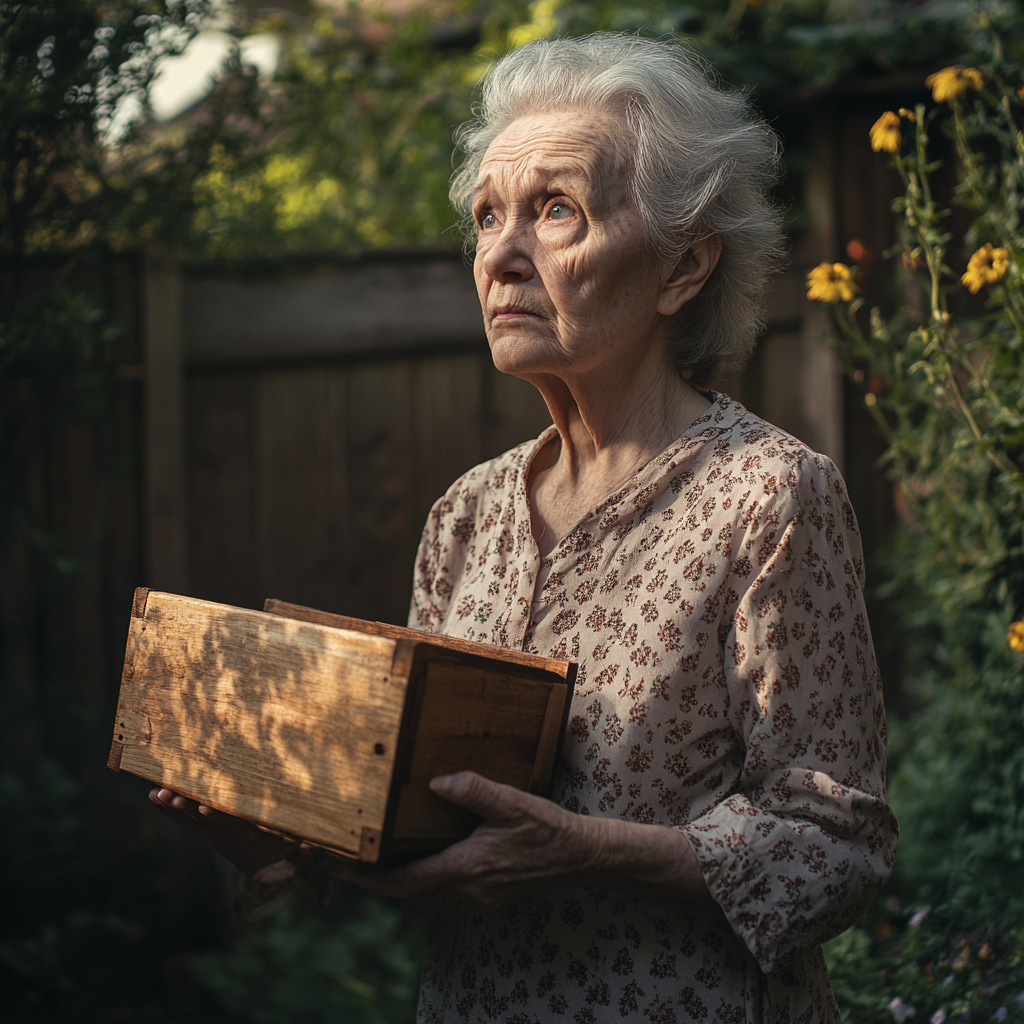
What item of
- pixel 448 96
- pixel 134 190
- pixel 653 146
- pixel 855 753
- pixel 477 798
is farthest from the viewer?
pixel 448 96

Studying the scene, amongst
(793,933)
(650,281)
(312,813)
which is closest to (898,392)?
(650,281)

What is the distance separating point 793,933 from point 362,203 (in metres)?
4.08

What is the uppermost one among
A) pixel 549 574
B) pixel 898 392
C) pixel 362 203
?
pixel 362 203

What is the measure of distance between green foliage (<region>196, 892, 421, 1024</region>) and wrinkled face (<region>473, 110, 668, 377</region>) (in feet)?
6.87

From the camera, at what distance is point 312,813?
4.03 feet

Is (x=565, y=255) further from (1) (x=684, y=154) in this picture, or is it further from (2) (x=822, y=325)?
→ (2) (x=822, y=325)

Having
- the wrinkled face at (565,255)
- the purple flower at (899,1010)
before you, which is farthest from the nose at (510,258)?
the purple flower at (899,1010)

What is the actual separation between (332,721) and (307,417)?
8.29 feet

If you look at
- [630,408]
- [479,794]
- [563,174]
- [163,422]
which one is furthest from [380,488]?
[479,794]

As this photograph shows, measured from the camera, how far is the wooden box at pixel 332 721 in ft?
3.84

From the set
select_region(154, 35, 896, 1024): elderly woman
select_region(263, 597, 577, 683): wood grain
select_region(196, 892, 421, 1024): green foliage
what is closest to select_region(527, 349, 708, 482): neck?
select_region(154, 35, 896, 1024): elderly woman

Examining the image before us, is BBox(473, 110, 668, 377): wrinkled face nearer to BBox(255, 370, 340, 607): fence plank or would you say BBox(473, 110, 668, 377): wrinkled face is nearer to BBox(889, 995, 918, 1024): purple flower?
BBox(889, 995, 918, 1024): purple flower

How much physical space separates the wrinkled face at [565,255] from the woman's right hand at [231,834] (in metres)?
0.81

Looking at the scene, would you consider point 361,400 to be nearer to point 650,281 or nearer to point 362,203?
point 362,203
